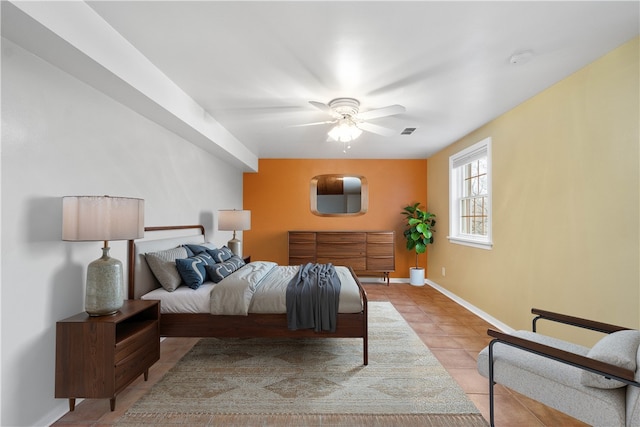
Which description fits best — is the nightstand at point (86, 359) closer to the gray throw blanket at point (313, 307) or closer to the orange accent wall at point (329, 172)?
the gray throw blanket at point (313, 307)

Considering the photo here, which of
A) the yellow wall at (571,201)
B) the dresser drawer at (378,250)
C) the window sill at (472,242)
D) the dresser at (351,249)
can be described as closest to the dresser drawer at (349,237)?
the dresser at (351,249)

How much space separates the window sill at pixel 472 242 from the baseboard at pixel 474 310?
2.74ft

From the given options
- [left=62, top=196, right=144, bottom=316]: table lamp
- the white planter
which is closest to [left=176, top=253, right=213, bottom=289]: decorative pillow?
[left=62, top=196, right=144, bottom=316]: table lamp

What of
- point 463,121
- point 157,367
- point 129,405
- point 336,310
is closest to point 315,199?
point 463,121

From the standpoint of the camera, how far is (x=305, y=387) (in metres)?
2.35

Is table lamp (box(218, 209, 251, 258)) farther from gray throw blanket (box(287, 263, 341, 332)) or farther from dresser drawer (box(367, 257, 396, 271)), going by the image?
dresser drawer (box(367, 257, 396, 271))

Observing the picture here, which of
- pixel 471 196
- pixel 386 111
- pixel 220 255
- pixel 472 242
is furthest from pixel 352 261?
pixel 386 111

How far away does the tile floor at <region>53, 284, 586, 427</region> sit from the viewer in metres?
2.00

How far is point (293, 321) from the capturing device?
8.85 ft

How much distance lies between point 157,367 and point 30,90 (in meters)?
2.23

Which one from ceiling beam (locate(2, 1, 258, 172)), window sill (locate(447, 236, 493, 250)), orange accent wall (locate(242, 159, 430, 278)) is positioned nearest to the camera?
ceiling beam (locate(2, 1, 258, 172))

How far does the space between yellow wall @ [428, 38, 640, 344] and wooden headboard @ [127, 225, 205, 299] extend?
12.3 ft

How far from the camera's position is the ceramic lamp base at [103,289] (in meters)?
2.02

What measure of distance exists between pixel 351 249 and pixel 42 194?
4.60 m
